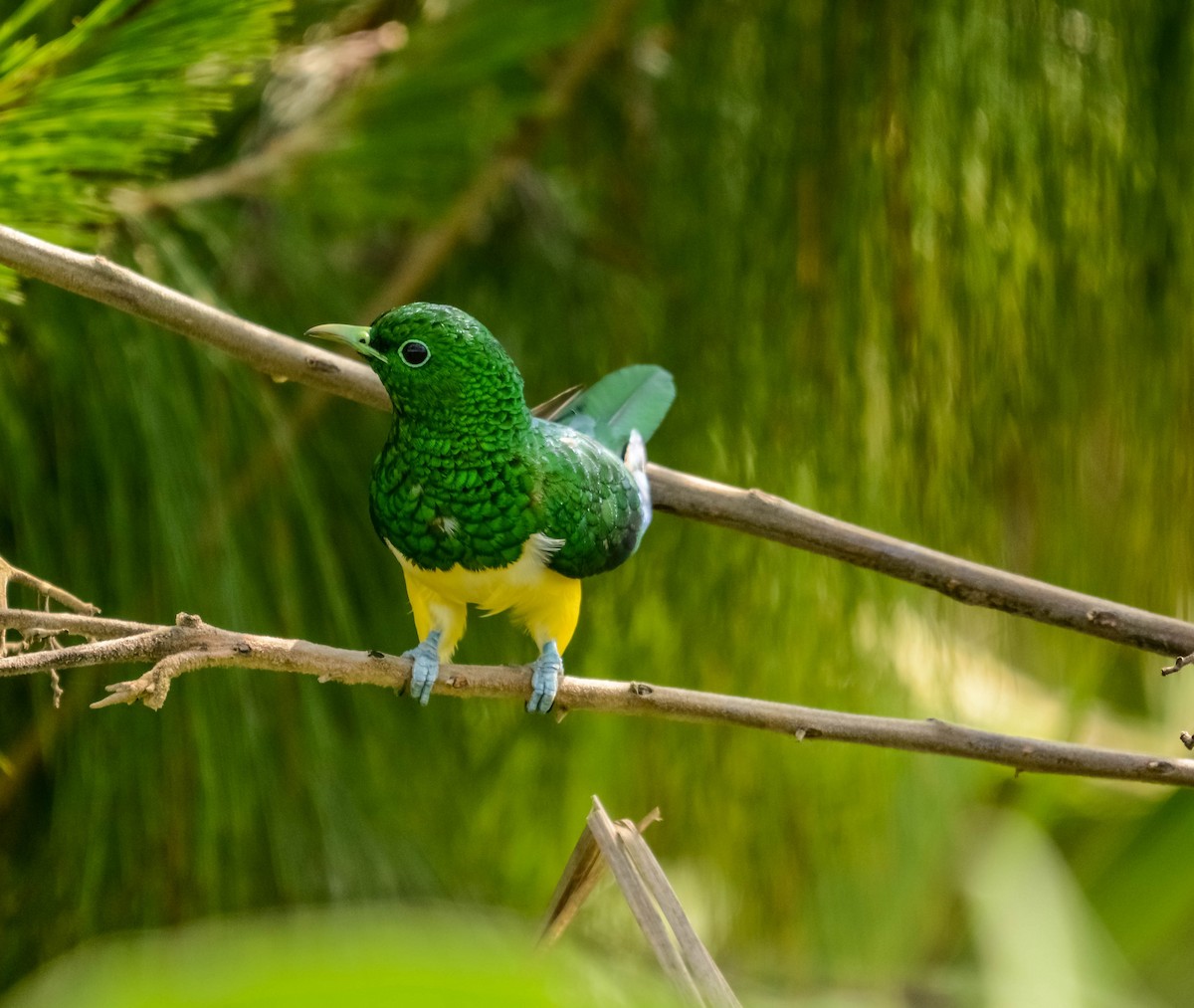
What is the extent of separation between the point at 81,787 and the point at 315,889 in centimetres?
18

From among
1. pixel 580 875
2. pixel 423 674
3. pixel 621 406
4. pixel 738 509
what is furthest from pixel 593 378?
pixel 580 875

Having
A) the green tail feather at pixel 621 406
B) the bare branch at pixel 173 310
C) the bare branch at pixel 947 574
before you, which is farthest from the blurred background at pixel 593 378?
the bare branch at pixel 947 574

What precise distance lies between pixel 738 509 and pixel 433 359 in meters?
0.19

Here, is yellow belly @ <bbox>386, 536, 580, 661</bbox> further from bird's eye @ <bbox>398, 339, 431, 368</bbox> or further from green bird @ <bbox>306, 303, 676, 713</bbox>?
bird's eye @ <bbox>398, 339, 431, 368</bbox>

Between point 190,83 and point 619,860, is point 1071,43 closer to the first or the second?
point 190,83

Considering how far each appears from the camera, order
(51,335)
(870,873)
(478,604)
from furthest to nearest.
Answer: (870,873)
(51,335)
(478,604)

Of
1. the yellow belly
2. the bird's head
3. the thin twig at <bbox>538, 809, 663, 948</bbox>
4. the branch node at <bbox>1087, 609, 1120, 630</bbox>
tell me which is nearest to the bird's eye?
the bird's head

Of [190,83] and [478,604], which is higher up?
[190,83]

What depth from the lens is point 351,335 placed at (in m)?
0.63

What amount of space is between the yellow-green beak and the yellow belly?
0.11 meters

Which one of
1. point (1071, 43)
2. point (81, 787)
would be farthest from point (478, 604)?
point (1071, 43)

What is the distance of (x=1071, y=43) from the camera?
3.09 ft

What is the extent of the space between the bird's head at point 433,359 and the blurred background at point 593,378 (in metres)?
0.17

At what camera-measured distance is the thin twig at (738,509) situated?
59 centimetres
